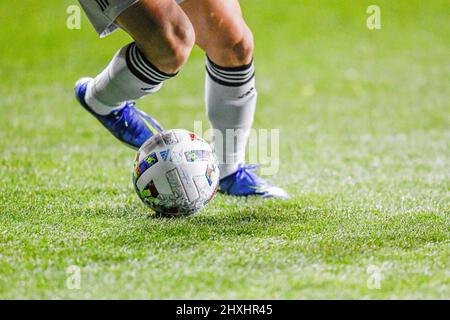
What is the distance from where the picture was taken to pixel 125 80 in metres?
3.68

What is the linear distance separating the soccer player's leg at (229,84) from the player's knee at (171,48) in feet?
1.24

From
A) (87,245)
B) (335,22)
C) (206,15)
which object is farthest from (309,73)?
(87,245)

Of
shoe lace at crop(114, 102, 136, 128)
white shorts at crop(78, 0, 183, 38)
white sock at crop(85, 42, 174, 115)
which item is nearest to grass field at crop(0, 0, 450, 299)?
shoe lace at crop(114, 102, 136, 128)

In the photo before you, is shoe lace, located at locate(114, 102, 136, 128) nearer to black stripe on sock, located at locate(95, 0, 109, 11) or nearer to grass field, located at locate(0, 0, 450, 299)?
grass field, located at locate(0, 0, 450, 299)

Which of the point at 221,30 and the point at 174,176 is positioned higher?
the point at 221,30

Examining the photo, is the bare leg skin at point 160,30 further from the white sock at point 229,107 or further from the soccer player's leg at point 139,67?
the white sock at point 229,107

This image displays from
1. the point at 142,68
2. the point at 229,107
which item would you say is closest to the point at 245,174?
the point at 229,107

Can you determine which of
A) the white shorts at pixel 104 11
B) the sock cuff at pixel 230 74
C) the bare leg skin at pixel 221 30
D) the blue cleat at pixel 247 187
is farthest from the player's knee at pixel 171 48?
the blue cleat at pixel 247 187

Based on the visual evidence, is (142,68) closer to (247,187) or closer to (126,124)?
(126,124)

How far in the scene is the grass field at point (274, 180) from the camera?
2.86m

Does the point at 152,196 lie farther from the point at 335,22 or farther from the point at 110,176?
the point at 335,22

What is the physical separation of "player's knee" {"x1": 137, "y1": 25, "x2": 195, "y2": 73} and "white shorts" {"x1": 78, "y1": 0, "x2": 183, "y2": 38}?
18 cm

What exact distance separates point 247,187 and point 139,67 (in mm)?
1009
